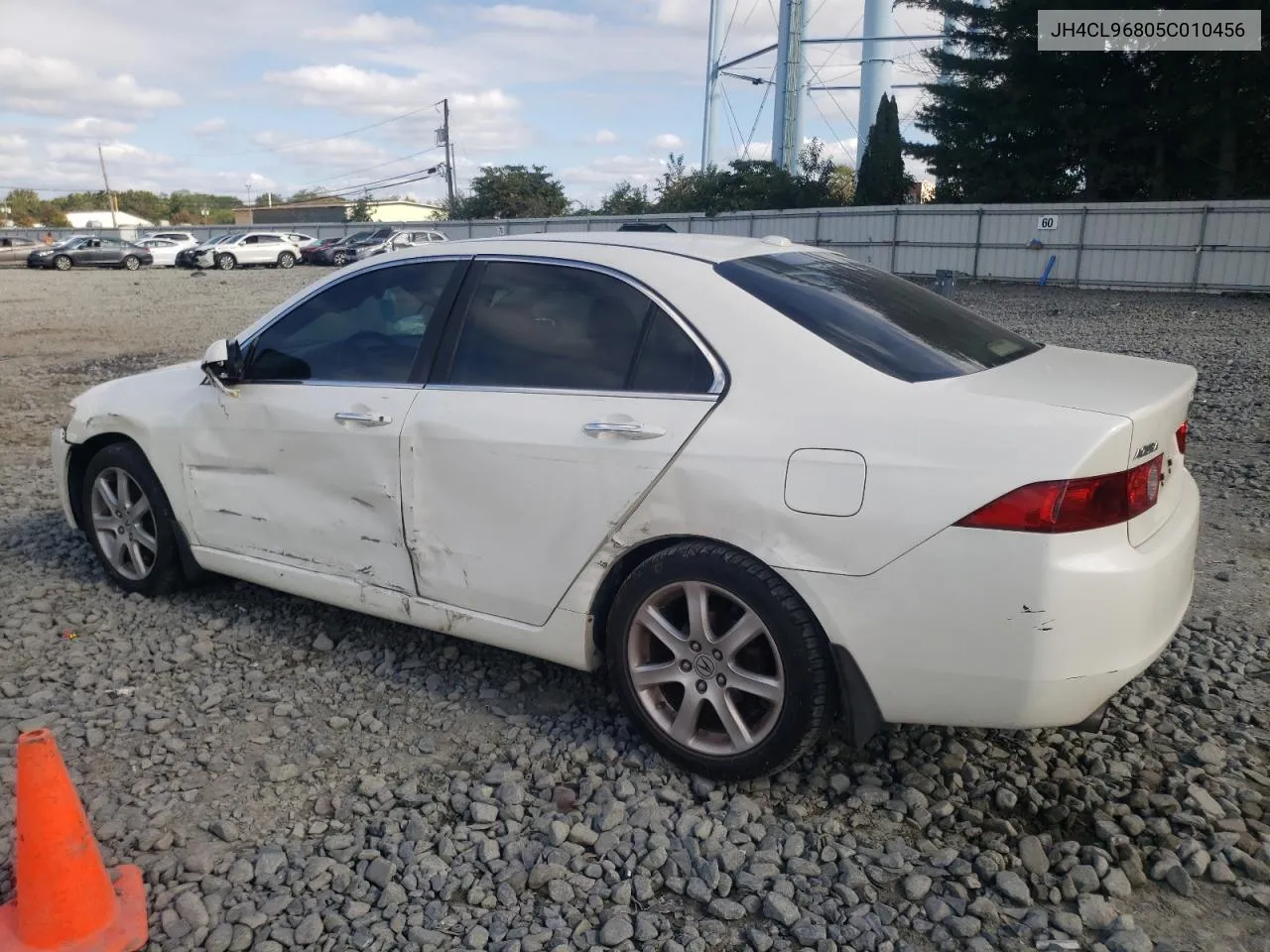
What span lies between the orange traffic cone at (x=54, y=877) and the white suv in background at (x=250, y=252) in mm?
39654

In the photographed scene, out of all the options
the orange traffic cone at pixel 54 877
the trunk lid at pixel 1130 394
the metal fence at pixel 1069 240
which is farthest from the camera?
the metal fence at pixel 1069 240

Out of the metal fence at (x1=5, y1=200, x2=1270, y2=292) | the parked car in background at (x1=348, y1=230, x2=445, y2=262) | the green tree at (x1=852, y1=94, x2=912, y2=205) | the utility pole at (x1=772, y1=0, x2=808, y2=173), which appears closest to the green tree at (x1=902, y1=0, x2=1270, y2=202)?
the green tree at (x1=852, y1=94, x2=912, y2=205)

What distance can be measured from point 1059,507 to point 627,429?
1.26 metres

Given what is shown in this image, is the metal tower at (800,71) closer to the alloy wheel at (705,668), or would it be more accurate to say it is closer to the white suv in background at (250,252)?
the white suv in background at (250,252)

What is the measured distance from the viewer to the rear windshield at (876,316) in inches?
122

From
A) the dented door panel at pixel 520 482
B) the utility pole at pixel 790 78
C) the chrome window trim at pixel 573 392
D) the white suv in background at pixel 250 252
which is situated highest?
the utility pole at pixel 790 78

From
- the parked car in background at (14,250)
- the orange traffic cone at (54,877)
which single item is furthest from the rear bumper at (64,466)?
the parked car in background at (14,250)

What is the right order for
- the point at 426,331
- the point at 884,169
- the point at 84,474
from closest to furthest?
the point at 426,331 < the point at 84,474 < the point at 884,169

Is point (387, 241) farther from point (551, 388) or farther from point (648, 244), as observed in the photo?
point (551, 388)

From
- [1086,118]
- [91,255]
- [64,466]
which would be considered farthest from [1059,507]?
[91,255]

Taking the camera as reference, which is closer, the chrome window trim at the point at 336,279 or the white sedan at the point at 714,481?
the white sedan at the point at 714,481

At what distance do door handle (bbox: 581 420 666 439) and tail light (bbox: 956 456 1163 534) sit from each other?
95 centimetres

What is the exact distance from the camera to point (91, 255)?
40094 millimetres

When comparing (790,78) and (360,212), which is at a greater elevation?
(790,78)
